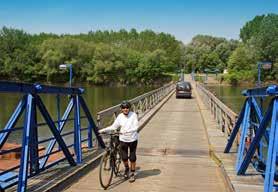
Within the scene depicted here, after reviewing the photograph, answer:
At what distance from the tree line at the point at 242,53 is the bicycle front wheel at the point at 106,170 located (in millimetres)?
100587

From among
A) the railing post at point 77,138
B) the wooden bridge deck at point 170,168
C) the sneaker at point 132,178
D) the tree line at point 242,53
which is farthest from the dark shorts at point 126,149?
the tree line at point 242,53

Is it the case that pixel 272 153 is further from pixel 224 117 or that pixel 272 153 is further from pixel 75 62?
pixel 75 62

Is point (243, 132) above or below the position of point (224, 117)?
above

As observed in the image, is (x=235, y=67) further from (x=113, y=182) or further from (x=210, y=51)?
(x=113, y=182)

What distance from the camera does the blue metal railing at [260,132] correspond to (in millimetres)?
6844

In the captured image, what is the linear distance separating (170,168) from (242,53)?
123 meters

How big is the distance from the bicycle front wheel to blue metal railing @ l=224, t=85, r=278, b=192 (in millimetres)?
2462

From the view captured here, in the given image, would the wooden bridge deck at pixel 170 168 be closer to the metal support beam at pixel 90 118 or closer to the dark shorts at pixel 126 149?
the dark shorts at pixel 126 149

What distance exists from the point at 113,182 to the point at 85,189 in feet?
2.38

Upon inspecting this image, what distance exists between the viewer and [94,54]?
126688 millimetres

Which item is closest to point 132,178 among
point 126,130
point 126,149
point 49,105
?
point 126,149

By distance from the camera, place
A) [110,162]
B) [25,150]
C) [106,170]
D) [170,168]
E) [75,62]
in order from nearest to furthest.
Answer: [25,150] < [106,170] < [110,162] < [170,168] < [75,62]

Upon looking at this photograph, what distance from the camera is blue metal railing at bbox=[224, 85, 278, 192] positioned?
22.5ft

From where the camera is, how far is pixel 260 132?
7.91 meters
